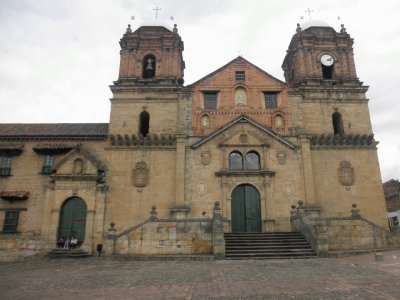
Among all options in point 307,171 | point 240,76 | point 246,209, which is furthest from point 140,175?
point 307,171

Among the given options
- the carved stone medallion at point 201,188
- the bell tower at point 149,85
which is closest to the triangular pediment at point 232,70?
the bell tower at point 149,85

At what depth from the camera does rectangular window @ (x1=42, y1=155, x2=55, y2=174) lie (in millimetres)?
24933

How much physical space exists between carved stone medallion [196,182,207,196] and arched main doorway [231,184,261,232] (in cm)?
211

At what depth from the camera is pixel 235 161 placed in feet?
81.2

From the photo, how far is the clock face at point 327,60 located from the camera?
1139 inches

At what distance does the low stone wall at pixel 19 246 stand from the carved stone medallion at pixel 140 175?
7.75 m

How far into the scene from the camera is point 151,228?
741 inches

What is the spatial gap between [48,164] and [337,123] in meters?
23.3

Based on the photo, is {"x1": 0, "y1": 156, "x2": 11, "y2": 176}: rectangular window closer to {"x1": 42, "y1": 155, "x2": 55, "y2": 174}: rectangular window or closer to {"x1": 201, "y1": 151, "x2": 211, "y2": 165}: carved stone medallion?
{"x1": 42, "y1": 155, "x2": 55, "y2": 174}: rectangular window

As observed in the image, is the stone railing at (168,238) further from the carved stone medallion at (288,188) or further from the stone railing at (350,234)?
the carved stone medallion at (288,188)

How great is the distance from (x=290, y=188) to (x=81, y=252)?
15.1 metres

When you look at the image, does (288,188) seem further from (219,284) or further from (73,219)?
(73,219)

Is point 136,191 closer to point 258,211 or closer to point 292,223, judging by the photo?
point 258,211

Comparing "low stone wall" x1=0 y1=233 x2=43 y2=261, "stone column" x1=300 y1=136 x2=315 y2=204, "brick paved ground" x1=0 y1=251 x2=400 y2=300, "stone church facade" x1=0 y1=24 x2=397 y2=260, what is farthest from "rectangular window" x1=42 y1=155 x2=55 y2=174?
"stone column" x1=300 y1=136 x2=315 y2=204
